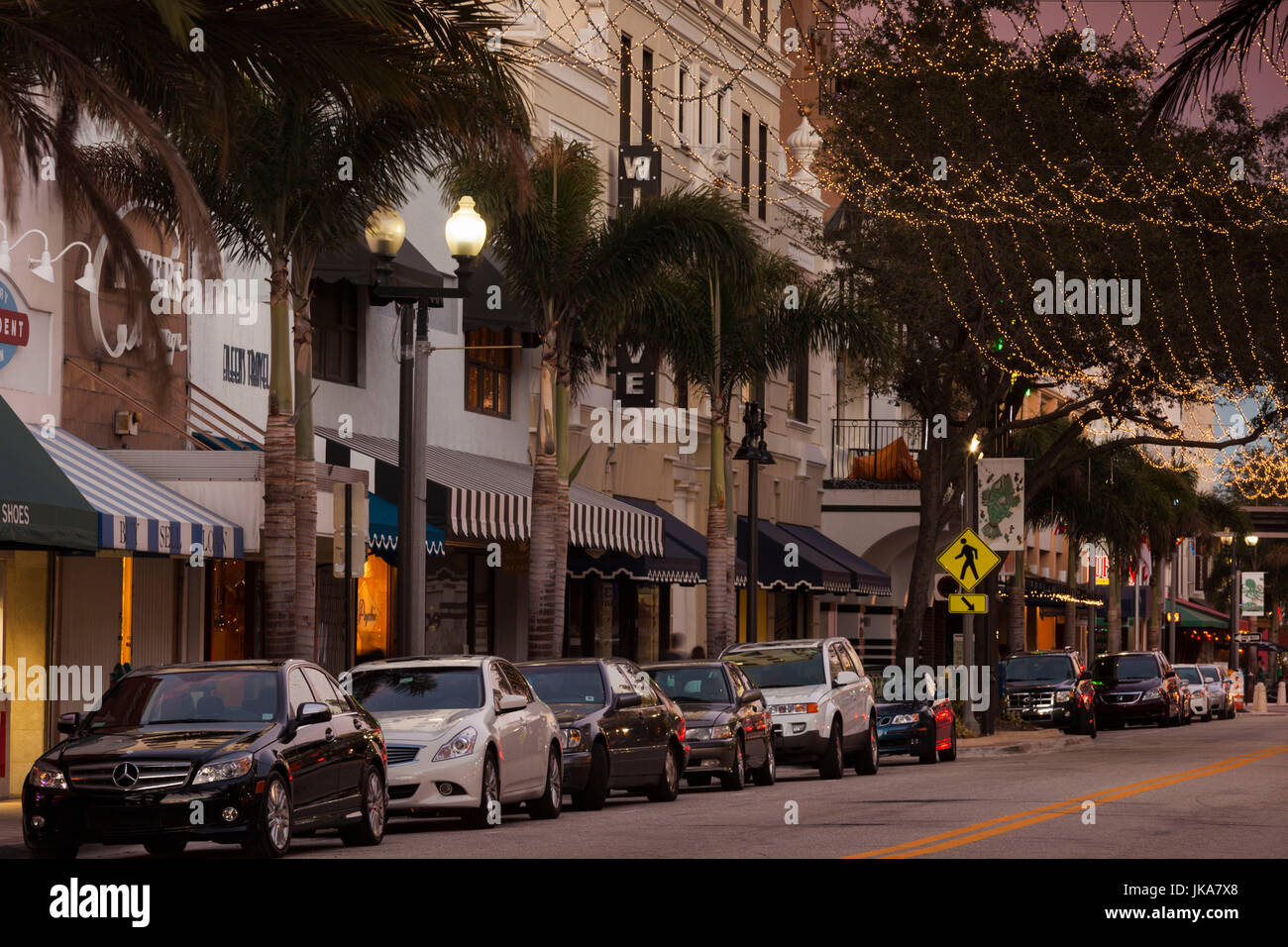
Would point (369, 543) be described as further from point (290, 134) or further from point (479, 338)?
point (479, 338)

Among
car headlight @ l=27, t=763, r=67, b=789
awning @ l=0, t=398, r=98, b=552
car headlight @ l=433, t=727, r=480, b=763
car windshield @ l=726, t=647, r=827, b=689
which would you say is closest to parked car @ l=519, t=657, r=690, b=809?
car headlight @ l=433, t=727, r=480, b=763

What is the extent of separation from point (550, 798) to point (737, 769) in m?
4.98

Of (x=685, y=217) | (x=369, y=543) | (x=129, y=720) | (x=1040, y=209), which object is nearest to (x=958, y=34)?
(x=1040, y=209)

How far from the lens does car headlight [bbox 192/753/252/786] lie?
15.1 metres

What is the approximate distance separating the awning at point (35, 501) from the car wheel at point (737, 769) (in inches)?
311

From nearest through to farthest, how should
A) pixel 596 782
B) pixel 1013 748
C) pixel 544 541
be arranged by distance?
1. pixel 596 782
2. pixel 544 541
3. pixel 1013 748

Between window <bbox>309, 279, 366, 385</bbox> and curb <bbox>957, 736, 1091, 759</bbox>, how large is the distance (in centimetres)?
1191

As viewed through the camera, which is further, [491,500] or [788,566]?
[788,566]

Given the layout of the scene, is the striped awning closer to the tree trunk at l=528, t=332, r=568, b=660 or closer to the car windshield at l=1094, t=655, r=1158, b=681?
the tree trunk at l=528, t=332, r=568, b=660

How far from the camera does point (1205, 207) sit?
40.1 meters

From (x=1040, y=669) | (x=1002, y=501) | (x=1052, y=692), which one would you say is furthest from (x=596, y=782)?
(x=1040, y=669)

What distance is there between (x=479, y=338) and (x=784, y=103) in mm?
22797

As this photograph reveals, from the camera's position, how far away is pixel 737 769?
25.0 m

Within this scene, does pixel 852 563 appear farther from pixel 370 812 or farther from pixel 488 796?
pixel 370 812
